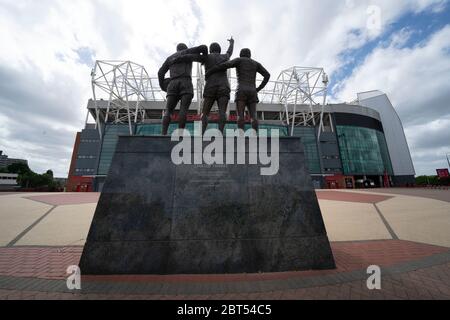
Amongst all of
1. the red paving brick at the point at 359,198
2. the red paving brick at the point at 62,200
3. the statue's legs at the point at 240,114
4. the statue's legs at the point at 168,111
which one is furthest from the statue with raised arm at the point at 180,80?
the red paving brick at the point at 359,198

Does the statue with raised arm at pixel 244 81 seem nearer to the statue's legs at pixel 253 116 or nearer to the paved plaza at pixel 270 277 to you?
the statue's legs at pixel 253 116

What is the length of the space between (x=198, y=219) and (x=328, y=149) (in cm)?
4917

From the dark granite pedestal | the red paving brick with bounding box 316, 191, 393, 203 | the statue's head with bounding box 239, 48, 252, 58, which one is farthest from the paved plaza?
the red paving brick with bounding box 316, 191, 393, 203

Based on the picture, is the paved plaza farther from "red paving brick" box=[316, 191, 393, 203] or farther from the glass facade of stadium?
the glass facade of stadium

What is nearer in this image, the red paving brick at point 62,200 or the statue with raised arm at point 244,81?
the statue with raised arm at point 244,81

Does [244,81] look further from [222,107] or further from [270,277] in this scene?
[270,277]

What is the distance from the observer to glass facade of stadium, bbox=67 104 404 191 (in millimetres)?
40250

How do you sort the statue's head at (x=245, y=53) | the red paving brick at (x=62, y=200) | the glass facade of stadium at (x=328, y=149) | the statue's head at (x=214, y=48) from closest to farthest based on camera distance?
1. the statue's head at (x=245, y=53)
2. the statue's head at (x=214, y=48)
3. the red paving brick at (x=62, y=200)
4. the glass facade of stadium at (x=328, y=149)

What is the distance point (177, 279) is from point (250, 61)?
5.30 metres

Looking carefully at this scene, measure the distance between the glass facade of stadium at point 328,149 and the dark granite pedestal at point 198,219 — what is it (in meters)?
34.1

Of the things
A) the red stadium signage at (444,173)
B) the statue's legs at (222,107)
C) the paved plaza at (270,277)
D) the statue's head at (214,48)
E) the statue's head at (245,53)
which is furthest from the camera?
the red stadium signage at (444,173)

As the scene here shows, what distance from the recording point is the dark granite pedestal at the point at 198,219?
3.75 m

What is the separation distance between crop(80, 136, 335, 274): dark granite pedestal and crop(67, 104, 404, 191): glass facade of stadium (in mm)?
34095

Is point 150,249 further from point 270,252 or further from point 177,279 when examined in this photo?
point 270,252
